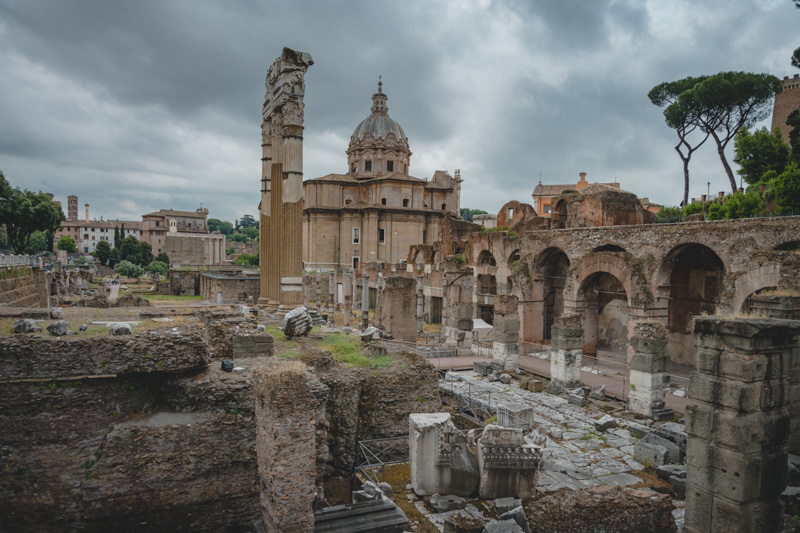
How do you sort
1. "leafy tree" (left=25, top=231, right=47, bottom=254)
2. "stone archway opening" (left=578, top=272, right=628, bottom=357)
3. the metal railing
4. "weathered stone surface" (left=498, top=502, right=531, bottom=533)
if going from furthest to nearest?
"leafy tree" (left=25, top=231, right=47, bottom=254) → "stone archway opening" (left=578, top=272, right=628, bottom=357) → the metal railing → "weathered stone surface" (left=498, top=502, right=531, bottom=533)

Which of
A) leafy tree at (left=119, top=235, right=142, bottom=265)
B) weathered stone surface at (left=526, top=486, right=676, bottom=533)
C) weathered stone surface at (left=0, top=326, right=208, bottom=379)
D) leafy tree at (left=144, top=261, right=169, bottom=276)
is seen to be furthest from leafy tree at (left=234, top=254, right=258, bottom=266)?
weathered stone surface at (left=526, top=486, right=676, bottom=533)

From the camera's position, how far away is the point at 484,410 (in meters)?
11.3

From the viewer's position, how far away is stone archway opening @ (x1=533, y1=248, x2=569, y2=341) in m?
21.4

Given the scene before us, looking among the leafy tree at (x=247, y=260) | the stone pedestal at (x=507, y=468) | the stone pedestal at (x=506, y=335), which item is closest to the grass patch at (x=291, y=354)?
the stone pedestal at (x=507, y=468)

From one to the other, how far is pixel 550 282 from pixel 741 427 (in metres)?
17.1

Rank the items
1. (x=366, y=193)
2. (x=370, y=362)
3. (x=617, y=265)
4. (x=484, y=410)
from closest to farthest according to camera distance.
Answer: (x=370, y=362) → (x=484, y=410) → (x=617, y=265) → (x=366, y=193)

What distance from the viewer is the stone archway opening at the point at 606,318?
787 inches

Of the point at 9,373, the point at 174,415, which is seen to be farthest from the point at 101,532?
the point at 9,373

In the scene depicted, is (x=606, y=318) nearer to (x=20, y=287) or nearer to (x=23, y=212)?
(x=20, y=287)

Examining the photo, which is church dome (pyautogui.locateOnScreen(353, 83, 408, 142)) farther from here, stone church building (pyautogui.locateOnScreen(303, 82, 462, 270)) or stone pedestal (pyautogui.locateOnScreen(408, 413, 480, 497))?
stone pedestal (pyautogui.locateOnScreen(408, 413, 480, 497))

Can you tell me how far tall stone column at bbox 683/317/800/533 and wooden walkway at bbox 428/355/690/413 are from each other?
19.8 ft

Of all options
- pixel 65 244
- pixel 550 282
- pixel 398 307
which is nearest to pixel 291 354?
pixel 398 307

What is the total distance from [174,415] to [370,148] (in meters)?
41.6

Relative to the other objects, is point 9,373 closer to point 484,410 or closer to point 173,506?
point 173,506
